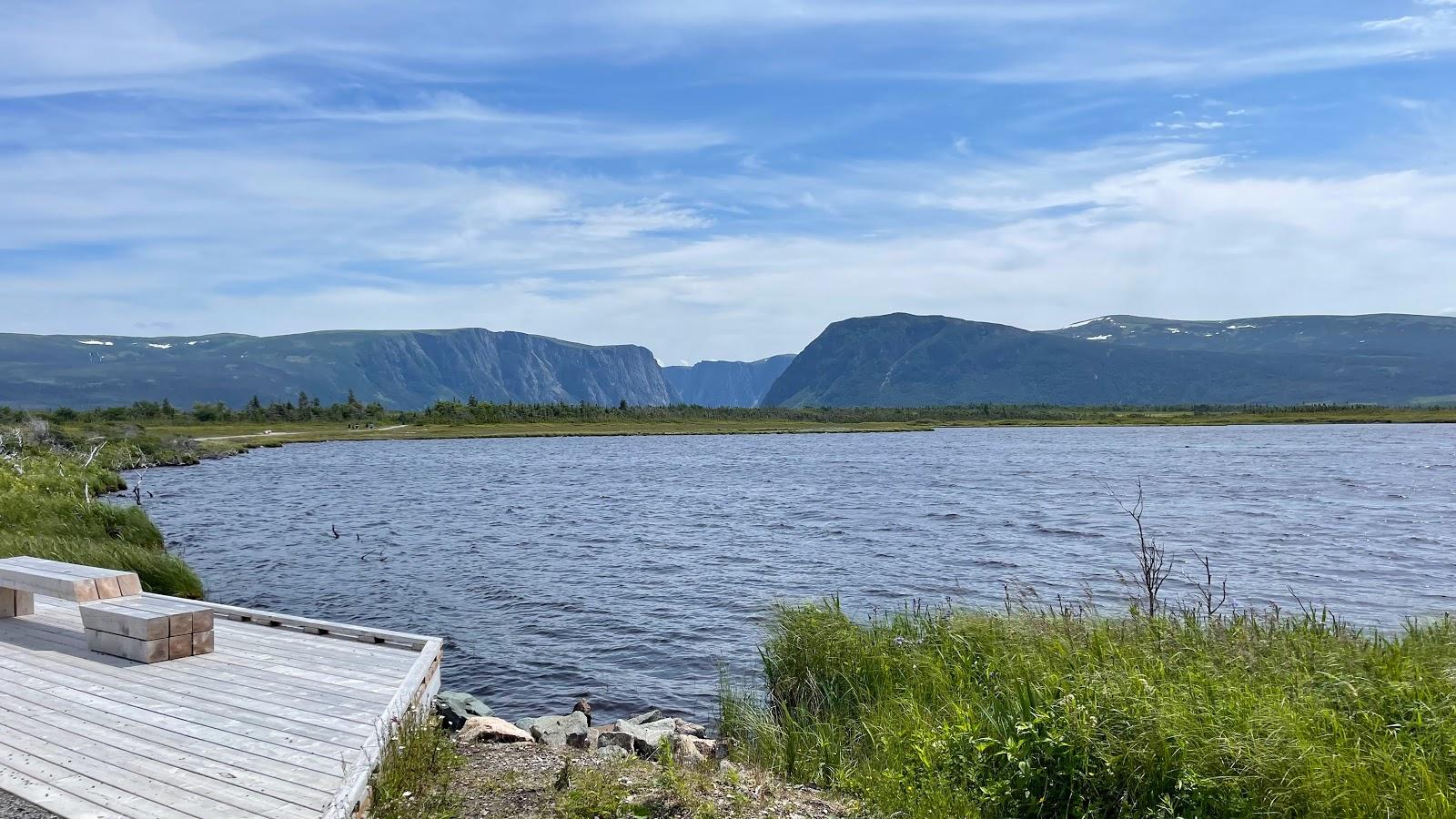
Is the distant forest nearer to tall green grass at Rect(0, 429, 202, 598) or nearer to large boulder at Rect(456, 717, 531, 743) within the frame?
tall green grass at Rect(0, 429, 202, 598)

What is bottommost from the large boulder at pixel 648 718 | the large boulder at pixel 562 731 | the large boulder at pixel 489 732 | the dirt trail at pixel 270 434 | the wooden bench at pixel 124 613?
the large boulder at pixel 648 718

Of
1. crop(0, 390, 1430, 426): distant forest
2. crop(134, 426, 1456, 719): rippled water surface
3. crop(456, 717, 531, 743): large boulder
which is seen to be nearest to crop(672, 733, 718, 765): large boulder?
crop(456, 717, 531, 743): large boulder

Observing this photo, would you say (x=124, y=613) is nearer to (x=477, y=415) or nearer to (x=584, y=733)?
(x=584, y=733)

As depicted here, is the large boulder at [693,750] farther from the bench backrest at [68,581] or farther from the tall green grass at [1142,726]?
the bench backrest at [68,581]

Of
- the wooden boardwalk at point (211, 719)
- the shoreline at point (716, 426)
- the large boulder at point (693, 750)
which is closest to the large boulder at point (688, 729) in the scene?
the large boulder at point (693, 750)

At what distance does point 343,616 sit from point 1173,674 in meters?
17.4

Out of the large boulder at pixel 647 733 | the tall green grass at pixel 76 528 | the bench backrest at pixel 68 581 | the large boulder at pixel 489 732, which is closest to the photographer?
the large boulder at pixel 489 732

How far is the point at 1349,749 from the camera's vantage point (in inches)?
286

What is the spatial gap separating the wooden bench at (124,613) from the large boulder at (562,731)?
13.2ft

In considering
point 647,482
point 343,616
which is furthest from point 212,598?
point 647,482

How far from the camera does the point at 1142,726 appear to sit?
7113 millimetres

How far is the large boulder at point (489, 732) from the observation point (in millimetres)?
10234

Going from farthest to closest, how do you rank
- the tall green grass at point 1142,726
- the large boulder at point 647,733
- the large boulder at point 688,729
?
1. the large boulder at point 688,729
2. the large boulder at point 647,733
3. the tall green grass at point 1142,726

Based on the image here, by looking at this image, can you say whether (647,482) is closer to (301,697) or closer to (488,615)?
(488,615)
